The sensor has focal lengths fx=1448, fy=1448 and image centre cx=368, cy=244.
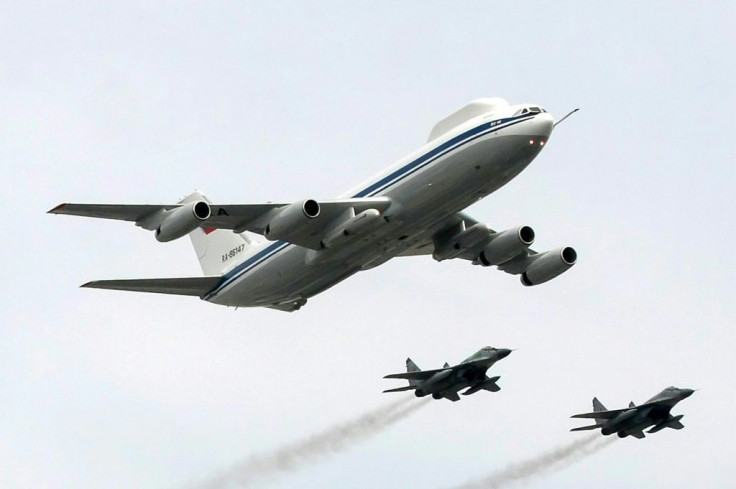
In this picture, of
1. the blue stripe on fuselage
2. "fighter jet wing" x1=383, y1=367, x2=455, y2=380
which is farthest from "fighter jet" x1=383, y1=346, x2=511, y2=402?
the blue stripe on fuselage

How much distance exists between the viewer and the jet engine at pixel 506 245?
232ft

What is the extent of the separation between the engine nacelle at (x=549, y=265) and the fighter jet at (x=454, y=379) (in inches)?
241

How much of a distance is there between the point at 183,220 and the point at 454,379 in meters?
22.6

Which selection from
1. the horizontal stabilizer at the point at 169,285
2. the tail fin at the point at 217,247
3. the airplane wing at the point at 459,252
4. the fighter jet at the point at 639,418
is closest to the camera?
the horizontal stabilizer at the point at 169,285

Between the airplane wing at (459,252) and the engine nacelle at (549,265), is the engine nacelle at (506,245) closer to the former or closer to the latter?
the airplane wing at (459,252)

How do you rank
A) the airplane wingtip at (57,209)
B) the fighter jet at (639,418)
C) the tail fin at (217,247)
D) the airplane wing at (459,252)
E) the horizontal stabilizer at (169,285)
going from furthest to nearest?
the fighter jet at (639,418)
the tail fin at (217,247)
the airplane wing at (459,252)
the horizontal stabilizer at (169,285)
the airplane wingtip at (57,209)

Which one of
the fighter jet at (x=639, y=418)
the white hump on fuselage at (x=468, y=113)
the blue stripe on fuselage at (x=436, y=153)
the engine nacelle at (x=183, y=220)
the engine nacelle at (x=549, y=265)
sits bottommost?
the fighter jet at (x=639, y=418)

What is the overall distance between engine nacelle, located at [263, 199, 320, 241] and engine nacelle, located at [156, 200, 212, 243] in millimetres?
3233

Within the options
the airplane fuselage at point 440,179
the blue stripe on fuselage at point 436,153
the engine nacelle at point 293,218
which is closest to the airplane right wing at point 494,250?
the airplane fuselage at point 440,179

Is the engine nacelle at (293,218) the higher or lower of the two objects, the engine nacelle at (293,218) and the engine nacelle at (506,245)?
the higher

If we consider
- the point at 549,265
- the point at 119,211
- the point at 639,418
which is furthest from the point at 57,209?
the point at 639,418

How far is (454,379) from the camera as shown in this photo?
77062mm

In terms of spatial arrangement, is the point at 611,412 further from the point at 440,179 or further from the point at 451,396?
the point at 440,179

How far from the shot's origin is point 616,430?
76.8 m
